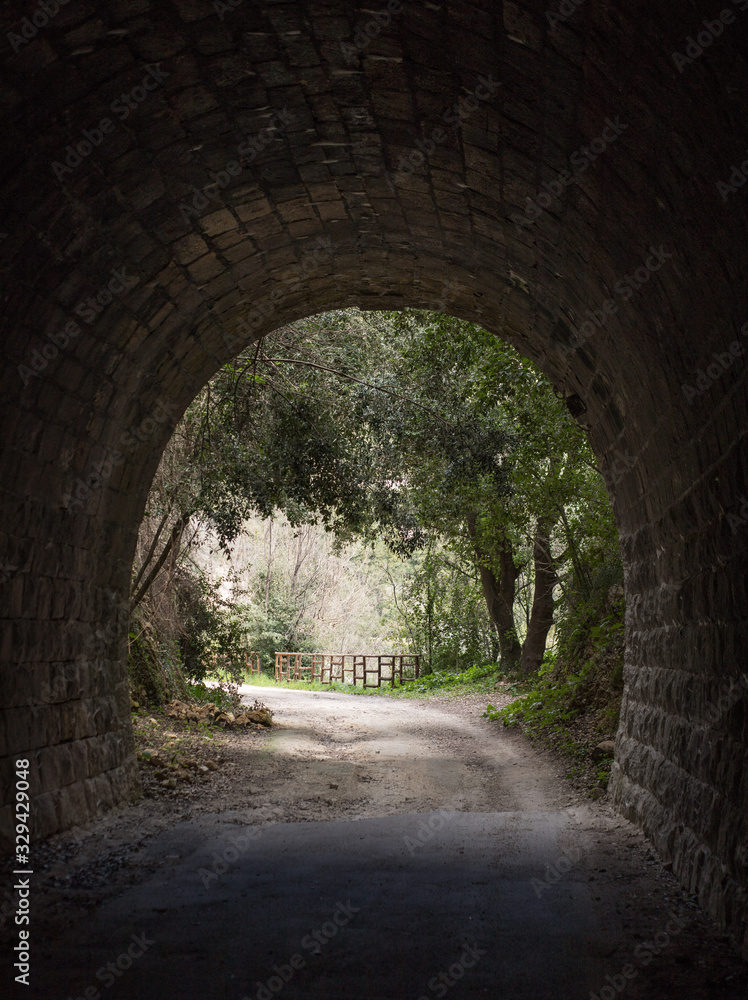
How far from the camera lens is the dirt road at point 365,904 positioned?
3080 mm

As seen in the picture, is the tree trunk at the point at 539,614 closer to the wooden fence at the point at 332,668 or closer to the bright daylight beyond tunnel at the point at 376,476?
the bright daylight beyond tunnel at the point at 376,476

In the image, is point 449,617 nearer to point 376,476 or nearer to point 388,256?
point 376,476

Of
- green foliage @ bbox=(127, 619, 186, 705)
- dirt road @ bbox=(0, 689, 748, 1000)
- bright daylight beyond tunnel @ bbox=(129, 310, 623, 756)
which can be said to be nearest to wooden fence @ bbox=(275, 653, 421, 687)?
bright daylight beyond tunnel @ bbox=(129, 310, 623, 756)

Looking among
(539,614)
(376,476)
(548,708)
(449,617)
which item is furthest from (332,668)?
(548,708)

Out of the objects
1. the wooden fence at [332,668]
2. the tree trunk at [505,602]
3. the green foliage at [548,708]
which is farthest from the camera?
the wooden fence at [332,668]

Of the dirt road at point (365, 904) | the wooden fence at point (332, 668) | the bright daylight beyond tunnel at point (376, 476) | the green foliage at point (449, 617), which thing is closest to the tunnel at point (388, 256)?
the dirt road at point (365, 904)

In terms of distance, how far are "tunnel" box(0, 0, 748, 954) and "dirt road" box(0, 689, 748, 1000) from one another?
0.35 m

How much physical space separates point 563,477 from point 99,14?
29.4 feet

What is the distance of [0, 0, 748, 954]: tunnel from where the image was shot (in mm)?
3328

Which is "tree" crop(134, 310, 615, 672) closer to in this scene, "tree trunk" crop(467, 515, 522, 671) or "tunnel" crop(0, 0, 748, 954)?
"tunnel" crop(0, 0, 748, 954)

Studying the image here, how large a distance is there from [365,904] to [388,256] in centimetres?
505

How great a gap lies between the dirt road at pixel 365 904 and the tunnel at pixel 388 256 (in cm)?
35

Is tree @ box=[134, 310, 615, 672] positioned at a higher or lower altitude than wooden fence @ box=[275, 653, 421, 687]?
higher

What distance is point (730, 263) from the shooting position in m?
3.10
